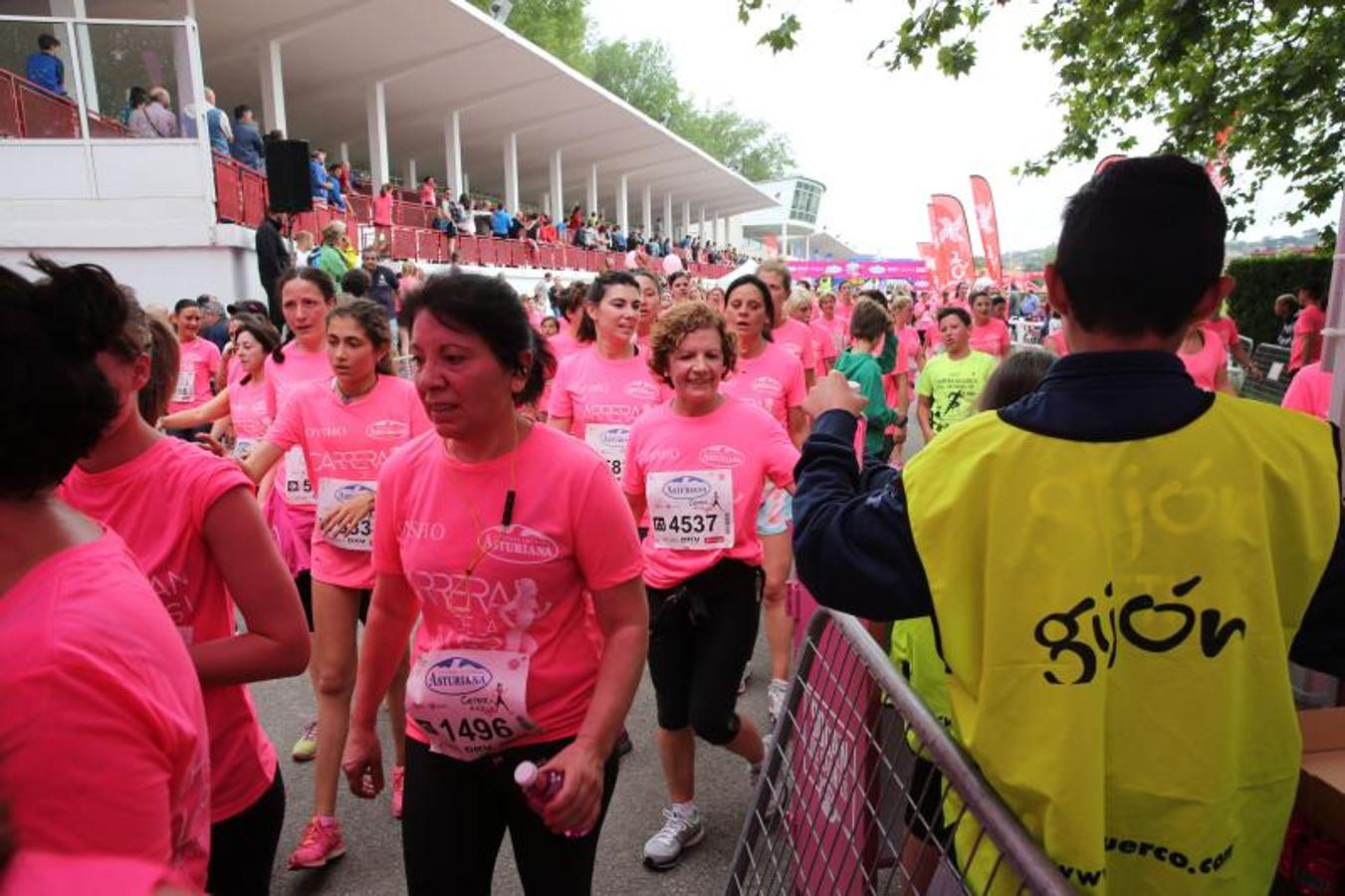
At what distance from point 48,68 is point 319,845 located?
41.6 feet

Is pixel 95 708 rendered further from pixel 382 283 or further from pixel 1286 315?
pixel 1286 315

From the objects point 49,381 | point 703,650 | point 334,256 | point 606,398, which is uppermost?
point 334,256

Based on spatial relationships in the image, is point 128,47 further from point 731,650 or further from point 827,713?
point 827,713

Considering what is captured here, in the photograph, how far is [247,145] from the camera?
48.6ft

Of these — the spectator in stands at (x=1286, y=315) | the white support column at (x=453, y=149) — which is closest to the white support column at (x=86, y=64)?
the white support column at (x=453, y=149)

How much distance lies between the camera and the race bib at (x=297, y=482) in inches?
169

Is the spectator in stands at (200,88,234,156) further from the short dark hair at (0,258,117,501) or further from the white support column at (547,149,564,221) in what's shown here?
the white support column at (547,149,564,221)

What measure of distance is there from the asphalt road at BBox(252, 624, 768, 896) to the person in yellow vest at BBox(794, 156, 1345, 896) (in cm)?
221

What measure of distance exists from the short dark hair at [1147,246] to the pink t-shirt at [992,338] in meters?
7.71

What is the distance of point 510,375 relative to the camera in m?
2.28

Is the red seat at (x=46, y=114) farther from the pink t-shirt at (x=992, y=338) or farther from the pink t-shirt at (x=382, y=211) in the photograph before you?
the pink t-shirt at (x=992, y=338)

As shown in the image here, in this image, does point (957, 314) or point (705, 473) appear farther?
point (957, 314)

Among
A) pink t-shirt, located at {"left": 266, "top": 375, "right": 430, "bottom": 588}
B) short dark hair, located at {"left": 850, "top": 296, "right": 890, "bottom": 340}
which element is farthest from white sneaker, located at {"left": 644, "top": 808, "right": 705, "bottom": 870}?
short dark hair, located at {"left": 850, "top": 296, "right": 890, "bottom": 340}

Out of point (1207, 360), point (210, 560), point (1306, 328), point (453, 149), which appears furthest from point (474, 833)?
point (453, 149)
